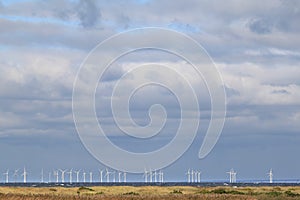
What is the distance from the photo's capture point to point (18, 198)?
6431 cm

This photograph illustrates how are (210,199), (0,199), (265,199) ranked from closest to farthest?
(0,199) → (210,199) → (265,199)

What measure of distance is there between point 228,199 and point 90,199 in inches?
585

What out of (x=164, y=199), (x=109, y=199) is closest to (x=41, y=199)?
(x=109, y=199)

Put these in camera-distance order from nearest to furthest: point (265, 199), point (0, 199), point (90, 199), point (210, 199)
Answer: point (0, 199), point (90, 199), point (210, 199), point (265, 199)

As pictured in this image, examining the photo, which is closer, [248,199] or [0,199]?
[0,199]

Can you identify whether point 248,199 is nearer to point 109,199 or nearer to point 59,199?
point 109,199

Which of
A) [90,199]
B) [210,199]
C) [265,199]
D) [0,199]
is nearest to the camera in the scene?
[0,199]

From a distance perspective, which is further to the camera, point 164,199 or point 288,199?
point 288,199

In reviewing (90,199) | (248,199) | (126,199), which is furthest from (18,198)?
(248,199)

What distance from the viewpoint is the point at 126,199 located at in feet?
234

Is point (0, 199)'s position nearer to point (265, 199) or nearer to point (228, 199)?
point (228, 199)

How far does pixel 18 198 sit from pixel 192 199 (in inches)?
735

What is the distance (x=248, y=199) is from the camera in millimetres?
75688

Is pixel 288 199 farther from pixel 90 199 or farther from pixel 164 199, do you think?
pixel 90 199
